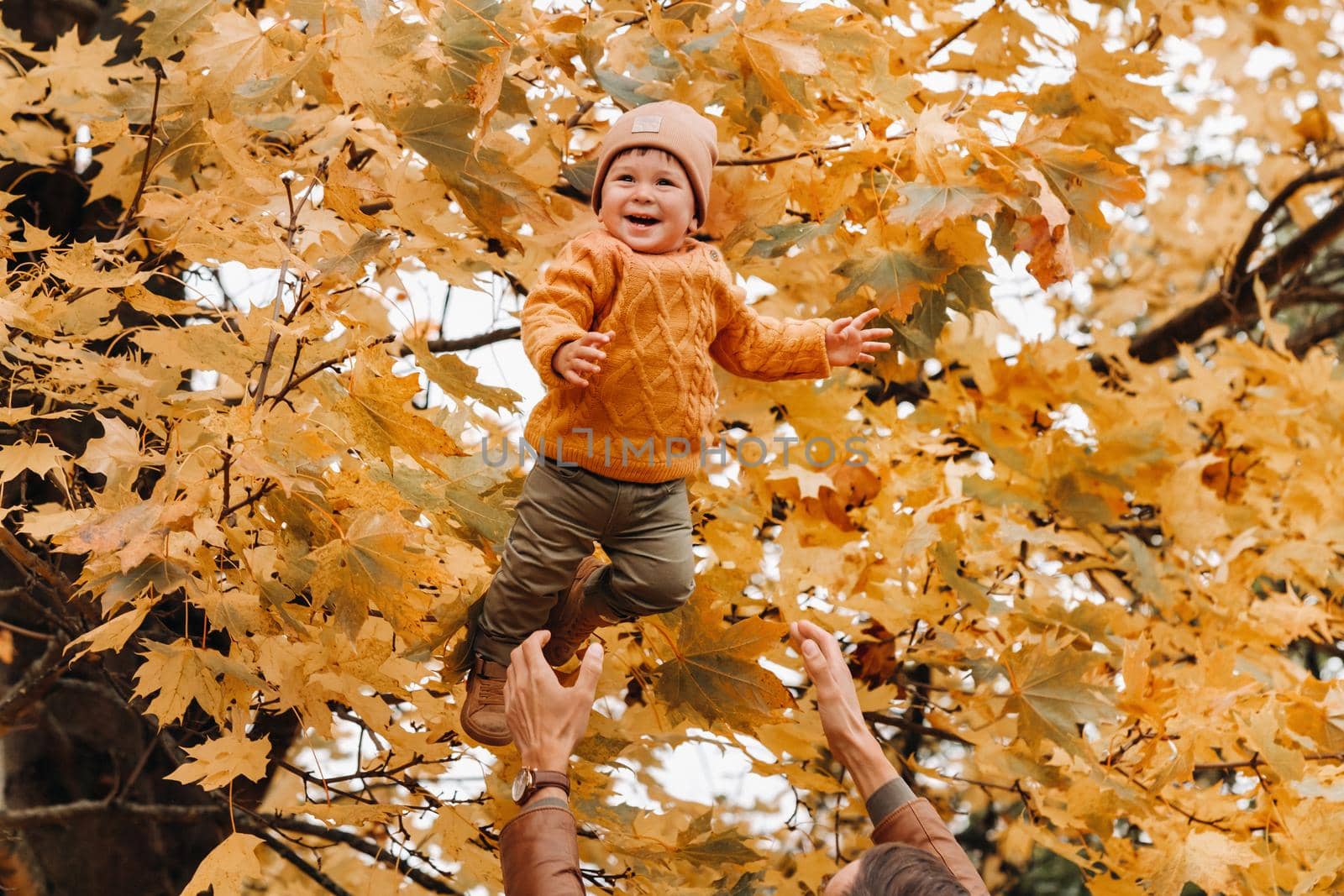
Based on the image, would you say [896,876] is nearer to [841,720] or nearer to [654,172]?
[841,720]

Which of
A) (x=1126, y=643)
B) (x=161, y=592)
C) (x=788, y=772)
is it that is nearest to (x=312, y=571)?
(x=161, y=592)

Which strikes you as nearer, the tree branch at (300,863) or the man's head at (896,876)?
the man's head at (896,876)

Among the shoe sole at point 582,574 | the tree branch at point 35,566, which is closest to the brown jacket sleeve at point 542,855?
the shoe sole at point 582,574

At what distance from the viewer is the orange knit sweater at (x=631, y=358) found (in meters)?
1.93

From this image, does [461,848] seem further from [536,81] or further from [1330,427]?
[1330,427]

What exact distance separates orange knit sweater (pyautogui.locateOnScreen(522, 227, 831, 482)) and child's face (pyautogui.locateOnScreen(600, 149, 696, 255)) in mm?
21

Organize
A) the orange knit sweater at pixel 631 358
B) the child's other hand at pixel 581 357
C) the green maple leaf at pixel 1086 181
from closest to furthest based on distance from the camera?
the child's other hand at pixel 581 357 → the orange knit sweater at pixel 631 358 → the green maple leaf at pixel 1086 181

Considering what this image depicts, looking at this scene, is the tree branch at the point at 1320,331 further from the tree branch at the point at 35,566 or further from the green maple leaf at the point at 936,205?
the tree branch at the point at 35,566

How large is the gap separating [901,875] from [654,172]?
47.7 inches

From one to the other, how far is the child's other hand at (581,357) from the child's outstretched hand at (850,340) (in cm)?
49

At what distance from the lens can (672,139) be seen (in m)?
2.00

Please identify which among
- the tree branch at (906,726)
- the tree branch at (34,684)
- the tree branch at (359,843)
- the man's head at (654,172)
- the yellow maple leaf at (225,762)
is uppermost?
the man's head at (654,172)

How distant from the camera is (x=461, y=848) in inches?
104

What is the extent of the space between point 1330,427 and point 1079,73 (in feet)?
5.64
